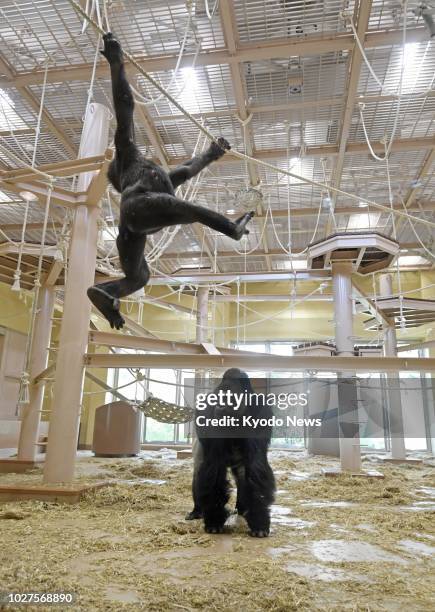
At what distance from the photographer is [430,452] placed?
11.1 metres

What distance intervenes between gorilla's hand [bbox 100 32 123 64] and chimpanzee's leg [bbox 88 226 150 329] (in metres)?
0.64

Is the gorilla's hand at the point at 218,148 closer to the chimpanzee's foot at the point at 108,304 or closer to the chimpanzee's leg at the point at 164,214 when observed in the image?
the chimpanzee's leg at the point at 164,214

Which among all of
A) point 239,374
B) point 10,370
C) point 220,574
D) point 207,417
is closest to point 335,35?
point 239,374

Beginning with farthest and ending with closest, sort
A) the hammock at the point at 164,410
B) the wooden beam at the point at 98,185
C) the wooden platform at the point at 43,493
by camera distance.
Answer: the hammock at the point at 164,410, the wooden beam at the point at 98,185, the wooden platform at the point at 43,493

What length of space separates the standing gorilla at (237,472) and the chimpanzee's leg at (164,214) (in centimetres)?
142

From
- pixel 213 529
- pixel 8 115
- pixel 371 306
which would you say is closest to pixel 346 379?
pixel 371 306

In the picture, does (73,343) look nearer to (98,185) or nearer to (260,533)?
(98,185)

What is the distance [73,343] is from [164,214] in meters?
2.74

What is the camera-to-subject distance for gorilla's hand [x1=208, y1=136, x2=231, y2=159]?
81.8 inches

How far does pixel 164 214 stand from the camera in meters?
1.72

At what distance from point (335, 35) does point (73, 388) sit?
4.40 m

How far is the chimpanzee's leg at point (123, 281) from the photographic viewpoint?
1.80 metres

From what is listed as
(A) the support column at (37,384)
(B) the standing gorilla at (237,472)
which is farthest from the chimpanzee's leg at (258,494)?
(A) the support column at (37,384)

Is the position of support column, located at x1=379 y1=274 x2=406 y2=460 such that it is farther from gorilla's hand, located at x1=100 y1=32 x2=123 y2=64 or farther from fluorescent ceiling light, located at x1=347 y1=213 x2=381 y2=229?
gorilla's hand, located at x1=100 y1=32 x2=123 y2=64
